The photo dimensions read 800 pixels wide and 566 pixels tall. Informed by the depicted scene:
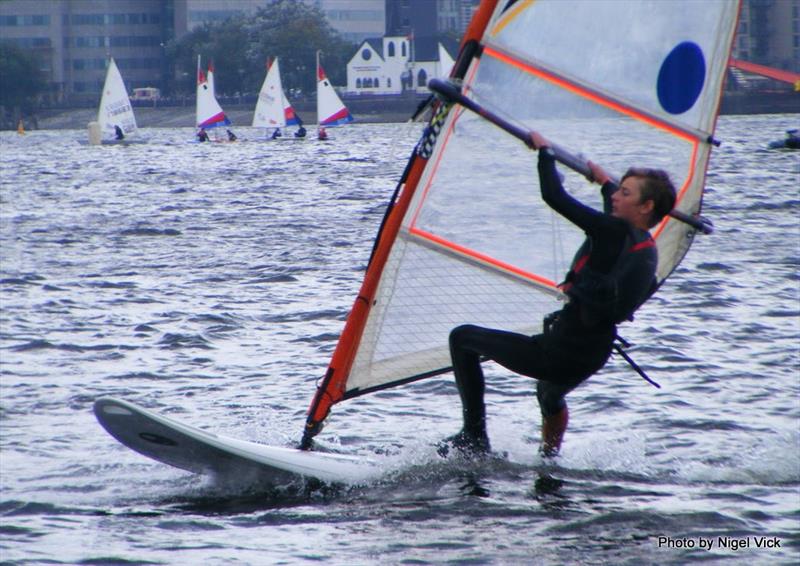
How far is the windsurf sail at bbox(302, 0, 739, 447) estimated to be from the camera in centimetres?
557

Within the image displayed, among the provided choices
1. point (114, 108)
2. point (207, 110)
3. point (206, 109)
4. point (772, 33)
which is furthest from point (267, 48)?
point (114, 108)

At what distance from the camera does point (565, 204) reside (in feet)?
16.3

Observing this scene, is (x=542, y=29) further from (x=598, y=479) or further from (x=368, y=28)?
(x=368, y=28)

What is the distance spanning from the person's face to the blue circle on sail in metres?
0.83

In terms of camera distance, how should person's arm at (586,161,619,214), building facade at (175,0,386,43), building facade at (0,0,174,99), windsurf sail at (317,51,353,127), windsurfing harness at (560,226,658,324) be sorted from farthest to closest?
1. building facade at (0,0,174,99)
2. building facade at (175,0,386,43)
3. windsurf sail at (317,51,353,127)
4. person's arm at (586,161,619,214)
5. windsurfing harness at (560,226,658,324)

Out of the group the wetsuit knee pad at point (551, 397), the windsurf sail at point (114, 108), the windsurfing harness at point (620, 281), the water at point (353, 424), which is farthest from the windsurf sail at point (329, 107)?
the windsurfing harness at point (620, 281)

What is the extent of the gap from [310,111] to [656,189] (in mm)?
96861

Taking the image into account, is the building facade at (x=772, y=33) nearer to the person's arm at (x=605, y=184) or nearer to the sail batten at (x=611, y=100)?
the sail batten at (x=611, y=100)

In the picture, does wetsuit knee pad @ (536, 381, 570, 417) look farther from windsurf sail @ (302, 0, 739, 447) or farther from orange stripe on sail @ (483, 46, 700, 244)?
orange stripe on sail @ (483, 46, 700, 244)

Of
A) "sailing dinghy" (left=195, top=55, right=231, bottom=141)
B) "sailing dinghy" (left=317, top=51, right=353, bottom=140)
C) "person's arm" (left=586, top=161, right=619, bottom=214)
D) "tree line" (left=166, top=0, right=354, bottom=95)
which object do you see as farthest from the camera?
"tree line" (left=166, top=0, right=354, bottom=95)

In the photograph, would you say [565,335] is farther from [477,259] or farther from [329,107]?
[329,107]

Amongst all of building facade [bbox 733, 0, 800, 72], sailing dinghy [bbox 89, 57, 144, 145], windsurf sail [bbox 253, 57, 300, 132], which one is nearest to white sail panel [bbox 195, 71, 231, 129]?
windsurf sail [bbox 253, 57, 300, 132]

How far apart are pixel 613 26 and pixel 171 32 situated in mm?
136252

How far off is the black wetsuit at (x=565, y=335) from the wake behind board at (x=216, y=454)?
710mm
